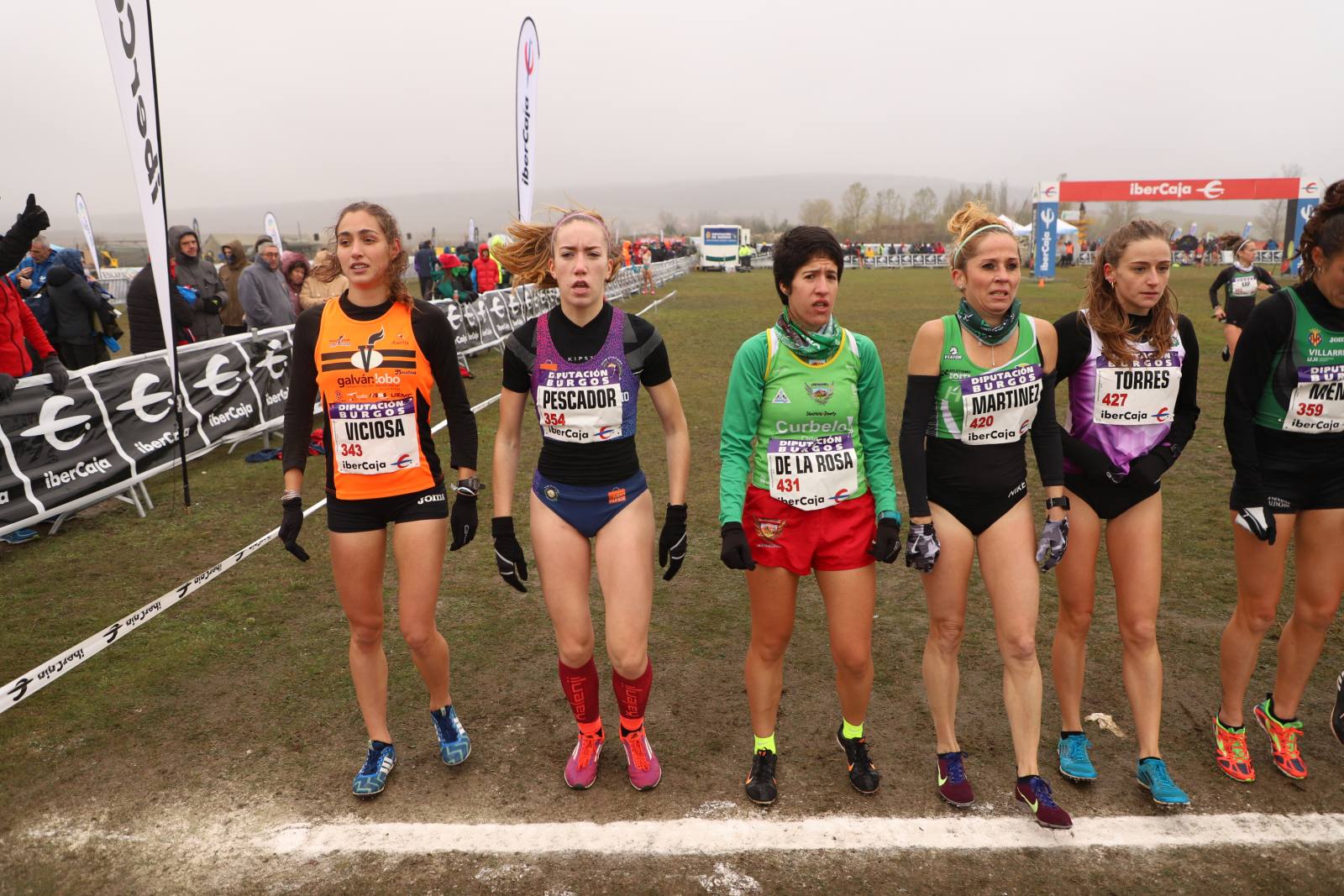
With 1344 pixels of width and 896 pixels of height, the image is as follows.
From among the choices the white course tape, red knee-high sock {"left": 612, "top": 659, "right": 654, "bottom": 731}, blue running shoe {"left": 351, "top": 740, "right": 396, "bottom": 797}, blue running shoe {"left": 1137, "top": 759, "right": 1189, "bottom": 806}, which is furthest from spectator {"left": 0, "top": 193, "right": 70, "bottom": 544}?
blue running shoe {"left": 1137, "top": 759, "right": 1189, "bottom": 806}

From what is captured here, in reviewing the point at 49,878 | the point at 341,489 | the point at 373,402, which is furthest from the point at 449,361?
the point at 49,878

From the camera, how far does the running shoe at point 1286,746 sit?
3.50 m

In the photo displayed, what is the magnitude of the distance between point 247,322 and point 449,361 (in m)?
8.06

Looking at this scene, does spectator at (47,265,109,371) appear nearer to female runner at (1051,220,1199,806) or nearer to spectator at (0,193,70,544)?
spectator at (0,193,70,544)

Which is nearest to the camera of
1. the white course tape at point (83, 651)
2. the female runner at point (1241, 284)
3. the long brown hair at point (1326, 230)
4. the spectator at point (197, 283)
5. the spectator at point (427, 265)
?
the long brown hair at point (1326, 230)

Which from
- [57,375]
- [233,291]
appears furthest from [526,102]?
[57,375]

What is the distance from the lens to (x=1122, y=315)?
341 centimetres

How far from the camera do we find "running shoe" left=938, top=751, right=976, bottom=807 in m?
3.32

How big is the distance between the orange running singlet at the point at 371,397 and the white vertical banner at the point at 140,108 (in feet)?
14.9

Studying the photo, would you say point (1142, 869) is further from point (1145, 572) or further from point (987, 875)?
point (1145, 572)

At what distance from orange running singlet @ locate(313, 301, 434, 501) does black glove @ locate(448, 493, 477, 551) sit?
0.66 ft

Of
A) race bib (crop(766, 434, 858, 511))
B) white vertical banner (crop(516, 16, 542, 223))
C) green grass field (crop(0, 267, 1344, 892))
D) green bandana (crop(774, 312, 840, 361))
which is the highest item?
white vertical banner (crop(516, 16, 542, 223))

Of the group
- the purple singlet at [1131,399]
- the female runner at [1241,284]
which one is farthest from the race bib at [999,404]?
the female runner at [1241,284]

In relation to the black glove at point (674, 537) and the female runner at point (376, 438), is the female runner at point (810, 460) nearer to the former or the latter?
the black glove at point (674, 537)
